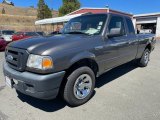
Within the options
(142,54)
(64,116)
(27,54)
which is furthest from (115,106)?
(142,54)

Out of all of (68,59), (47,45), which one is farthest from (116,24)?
Result: (47,45)

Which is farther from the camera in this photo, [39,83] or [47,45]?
[47,45]

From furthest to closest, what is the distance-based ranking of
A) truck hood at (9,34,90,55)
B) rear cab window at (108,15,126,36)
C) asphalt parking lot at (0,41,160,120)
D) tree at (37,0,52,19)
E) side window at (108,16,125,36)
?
tree at (37,0,52,19), rear cab window at (108,15,126,36), side window at (108,16,125,36), asphalt parking lot at (0,41,160,120), truck hood at (9,34,90,55)

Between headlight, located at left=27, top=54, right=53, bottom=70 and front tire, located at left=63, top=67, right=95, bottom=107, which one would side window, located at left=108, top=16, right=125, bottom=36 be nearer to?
front tire, located at left=63, top=67, right=95, bottom=107

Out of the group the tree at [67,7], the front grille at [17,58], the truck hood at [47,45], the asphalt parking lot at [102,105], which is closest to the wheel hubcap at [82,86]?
the asphalt parking lot at [102,105]

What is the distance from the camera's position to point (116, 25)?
4.95 meters

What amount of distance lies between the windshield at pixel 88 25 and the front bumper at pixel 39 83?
5.05 ft

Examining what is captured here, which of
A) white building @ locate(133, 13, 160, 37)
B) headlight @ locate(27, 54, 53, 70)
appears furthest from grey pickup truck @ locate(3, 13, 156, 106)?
white building @ locate(133, 13, 160, 37)

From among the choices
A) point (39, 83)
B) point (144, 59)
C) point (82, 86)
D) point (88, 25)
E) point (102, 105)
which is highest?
point (88, 25)

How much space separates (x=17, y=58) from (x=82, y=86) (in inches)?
56.5

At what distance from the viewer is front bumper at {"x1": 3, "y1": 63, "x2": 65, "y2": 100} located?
311 cm

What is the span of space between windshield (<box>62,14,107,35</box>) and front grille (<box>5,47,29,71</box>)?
1595mm

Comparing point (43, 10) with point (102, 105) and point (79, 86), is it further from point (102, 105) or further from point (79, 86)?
point (102, 105)

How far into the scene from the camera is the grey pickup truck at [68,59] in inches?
125
